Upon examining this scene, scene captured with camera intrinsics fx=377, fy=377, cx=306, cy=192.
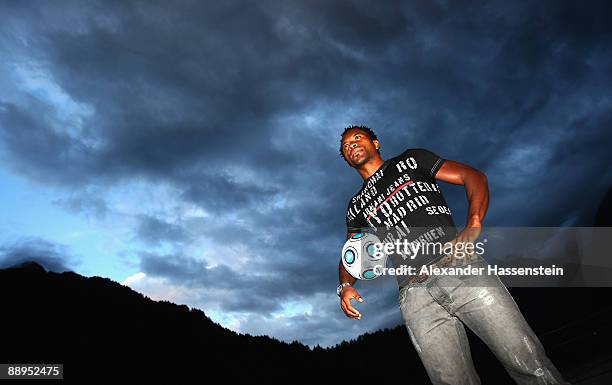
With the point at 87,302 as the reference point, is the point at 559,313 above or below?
below

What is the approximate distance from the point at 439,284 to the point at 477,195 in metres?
0.62

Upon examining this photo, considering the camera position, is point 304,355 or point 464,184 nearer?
point 464,184

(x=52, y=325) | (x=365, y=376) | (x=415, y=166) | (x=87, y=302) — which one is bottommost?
(x=365, y=376)

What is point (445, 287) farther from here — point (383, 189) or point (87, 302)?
point (87, 302)

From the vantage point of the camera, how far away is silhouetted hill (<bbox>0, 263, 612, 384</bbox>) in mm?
32625

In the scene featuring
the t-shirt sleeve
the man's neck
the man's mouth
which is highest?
the man's mouth

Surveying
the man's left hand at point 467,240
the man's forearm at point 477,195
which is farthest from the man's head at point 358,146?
the man's left hand at point 467,240

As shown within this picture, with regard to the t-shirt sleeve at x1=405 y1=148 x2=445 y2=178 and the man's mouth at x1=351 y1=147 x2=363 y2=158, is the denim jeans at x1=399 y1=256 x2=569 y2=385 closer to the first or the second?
the t-shirt sleeve at x1=405 y1=148 x2=445 y2=178

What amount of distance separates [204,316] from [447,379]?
181 feet

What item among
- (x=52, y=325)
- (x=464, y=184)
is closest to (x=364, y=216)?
(x=464, y=184)

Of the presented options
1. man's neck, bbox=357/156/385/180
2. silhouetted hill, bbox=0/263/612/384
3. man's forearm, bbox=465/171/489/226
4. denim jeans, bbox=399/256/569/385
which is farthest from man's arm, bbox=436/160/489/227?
silhouetted hill, bbox=0/263/612/384

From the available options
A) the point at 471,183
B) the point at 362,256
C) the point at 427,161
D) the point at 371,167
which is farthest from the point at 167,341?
the point at 471,183

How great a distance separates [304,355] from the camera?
50.5 m

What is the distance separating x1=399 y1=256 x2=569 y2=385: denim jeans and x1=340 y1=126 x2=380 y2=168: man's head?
44.3 inches
